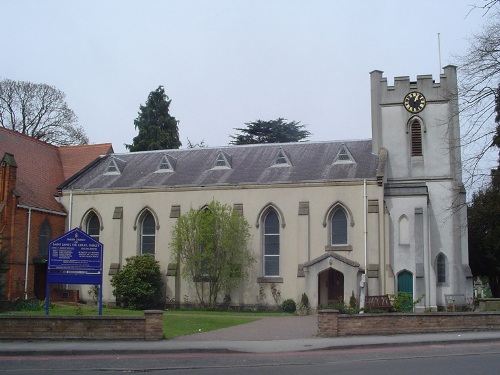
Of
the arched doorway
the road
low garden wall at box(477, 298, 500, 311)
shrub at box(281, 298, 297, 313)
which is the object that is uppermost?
the arched doorway

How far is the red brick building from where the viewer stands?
1361 inches

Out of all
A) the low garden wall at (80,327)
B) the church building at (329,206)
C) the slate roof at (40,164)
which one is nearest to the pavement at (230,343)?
the low garden wall at (80,327)

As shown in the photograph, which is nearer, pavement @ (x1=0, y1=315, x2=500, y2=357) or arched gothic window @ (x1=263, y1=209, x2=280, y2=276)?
pavement @ (x1=0, y1=315, x2=500, y2=357)

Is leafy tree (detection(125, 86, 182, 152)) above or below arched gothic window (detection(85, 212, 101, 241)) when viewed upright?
above

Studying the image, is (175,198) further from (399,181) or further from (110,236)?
(399,181)

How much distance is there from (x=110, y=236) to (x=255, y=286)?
9.69 m

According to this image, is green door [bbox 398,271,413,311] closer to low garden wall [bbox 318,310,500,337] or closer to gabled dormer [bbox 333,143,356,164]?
gabled dormer [bbox 333,143,356,164]

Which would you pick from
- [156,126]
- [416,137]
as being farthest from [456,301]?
[156,126]

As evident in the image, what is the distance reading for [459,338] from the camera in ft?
62.5

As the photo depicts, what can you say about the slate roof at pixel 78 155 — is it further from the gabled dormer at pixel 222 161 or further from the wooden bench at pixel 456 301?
the wooden bench at pixel 456 301

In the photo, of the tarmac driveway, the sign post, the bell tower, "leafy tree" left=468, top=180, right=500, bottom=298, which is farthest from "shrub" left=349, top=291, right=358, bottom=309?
the sign post

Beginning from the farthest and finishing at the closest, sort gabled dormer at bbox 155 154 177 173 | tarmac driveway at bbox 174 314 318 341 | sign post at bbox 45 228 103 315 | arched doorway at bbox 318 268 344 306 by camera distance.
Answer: gabled dormer at bbox 155 154 177 173 < arched doorway at bbox 318 268 344 306 < sign post at bbox 45 228 103 315 < tarmac driveway at bbox 174 314 318 341

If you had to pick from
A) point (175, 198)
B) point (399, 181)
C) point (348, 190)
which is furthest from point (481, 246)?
point (175, 198)

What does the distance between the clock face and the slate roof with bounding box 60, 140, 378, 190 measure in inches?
127
